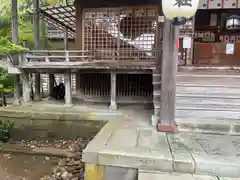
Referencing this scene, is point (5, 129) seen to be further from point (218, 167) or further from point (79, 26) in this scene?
point (218, 167)

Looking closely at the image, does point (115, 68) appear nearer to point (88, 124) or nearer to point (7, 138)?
point (88, 124)

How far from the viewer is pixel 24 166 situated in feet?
21.4

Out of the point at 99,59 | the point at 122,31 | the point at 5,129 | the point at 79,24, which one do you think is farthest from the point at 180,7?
the point at 5,129

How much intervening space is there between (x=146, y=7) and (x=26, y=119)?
19.9ft

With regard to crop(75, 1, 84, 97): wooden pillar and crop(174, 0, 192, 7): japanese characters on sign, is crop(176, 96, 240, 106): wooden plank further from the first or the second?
crop(75, 1, 84, 97): wooden pillar

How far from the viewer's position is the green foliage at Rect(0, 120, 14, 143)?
7637 millimetres

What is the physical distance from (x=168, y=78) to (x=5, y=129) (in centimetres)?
576

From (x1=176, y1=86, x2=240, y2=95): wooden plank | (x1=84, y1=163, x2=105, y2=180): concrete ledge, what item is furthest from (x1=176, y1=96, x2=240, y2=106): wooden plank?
(x1=84, y1=163, x2=105, y2=180): concrete ledge

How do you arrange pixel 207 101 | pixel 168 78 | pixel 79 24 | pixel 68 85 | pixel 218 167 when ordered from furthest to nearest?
pixel 79 24, pixel 68 85, pixel 207 101, pixel 168 78, pixel 218 167

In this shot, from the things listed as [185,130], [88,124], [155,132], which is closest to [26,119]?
[88,124]

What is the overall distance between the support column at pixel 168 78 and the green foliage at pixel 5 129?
5.20m

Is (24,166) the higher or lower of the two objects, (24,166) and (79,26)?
the lower

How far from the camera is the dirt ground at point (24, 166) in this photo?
602 centimetres

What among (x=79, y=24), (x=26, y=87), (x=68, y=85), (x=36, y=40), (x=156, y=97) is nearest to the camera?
(x=156, y=97)
